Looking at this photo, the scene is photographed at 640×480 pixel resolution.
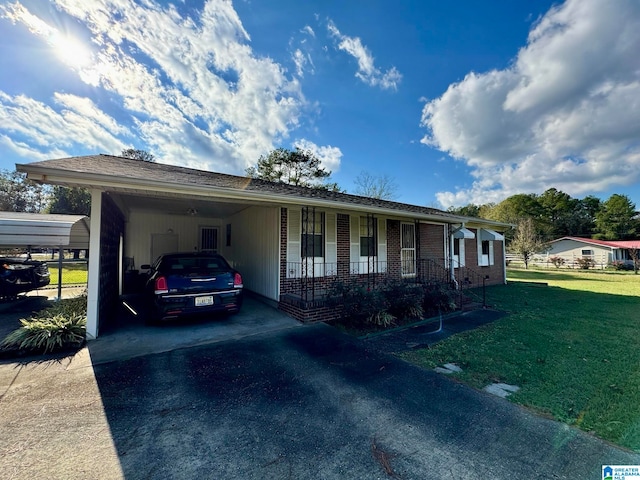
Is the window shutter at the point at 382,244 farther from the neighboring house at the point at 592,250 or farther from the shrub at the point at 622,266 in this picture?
the neighboring house at the point at 592,250

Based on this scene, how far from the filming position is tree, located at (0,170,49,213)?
1280 inches

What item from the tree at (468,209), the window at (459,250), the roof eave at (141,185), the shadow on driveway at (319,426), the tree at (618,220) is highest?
the tree at (468,209)

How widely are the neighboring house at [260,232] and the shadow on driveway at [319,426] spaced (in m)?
2.45

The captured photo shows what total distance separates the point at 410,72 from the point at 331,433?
1111 centimetres

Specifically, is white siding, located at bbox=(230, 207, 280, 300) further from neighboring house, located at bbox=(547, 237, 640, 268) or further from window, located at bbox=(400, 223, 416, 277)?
neighboring house, located at bbox=(547, 237, 640, 268)

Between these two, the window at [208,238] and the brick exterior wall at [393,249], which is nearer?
the brick exterior wall at [393,249]

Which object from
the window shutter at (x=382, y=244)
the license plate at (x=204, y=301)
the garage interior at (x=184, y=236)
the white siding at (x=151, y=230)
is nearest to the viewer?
the license plate at (x=204, y=301)

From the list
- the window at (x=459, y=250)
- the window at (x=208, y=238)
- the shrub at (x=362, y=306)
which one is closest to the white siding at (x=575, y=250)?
the window at (x=459, y=250)

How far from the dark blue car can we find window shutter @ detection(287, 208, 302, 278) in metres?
1.80

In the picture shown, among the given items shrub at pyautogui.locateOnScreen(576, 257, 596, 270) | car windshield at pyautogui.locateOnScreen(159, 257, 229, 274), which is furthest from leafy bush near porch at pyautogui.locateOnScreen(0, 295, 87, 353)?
shrub at pyautogui.locateOnScreen(576, 257, 596, 270)

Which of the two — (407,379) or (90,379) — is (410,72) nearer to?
(407,379)

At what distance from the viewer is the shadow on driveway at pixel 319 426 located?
6.63 feet

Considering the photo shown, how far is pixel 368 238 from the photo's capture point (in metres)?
8.99

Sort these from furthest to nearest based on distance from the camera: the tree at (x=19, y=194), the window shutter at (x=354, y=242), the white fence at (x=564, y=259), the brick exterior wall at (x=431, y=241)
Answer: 1. the tree at (x=19, y=194)
2. the white fence at (x=564, y=259)
3. the brick exterior wall at (x=431, y=241)
4. the window shutter at (x=354, y=242)
